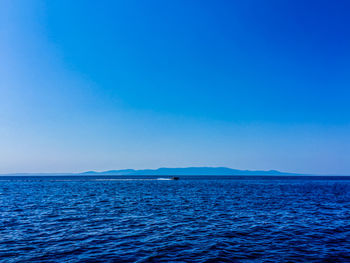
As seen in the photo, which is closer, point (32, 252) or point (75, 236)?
point (32, 252)

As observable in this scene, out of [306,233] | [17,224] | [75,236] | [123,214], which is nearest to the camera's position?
[75,236]

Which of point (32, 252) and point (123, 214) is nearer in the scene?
point (32, 252)

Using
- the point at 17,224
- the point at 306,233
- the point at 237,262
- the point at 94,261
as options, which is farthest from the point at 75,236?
the point at 306,233

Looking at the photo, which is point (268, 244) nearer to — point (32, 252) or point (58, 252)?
point (58, 252)

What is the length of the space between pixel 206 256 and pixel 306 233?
36.3 ft

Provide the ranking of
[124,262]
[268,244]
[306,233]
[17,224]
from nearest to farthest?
[124,262], [268,244], [306,233], [17,224]

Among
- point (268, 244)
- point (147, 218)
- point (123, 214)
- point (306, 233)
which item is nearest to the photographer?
point (268, 244)

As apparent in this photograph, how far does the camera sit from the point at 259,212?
32812mm

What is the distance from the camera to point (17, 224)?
2512cm

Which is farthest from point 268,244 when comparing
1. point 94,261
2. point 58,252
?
point 58,252

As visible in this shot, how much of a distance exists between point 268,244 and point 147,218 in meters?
14.0

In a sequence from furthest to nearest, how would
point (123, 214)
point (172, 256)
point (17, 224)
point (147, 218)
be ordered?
point (123, 214) → point (147, 218) → point (17, 224) → point (172, 256)

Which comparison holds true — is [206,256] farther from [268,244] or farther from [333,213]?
[333,213]

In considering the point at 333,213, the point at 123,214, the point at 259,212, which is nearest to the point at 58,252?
the point at 123,214
